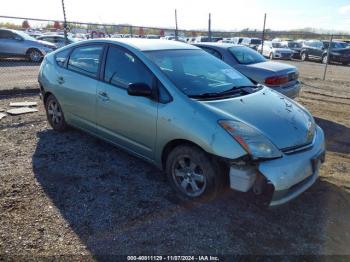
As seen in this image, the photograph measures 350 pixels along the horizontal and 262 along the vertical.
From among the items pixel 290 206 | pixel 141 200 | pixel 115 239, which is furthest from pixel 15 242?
pixel 290 206

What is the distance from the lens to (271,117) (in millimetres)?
3531

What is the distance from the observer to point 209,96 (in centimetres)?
373

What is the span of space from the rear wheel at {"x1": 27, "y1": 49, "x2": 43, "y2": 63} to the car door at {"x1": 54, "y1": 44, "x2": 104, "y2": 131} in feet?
42.4

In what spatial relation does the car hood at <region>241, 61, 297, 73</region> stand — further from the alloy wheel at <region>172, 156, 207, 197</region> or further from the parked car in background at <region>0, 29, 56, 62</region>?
the parked car in background at <region>0, 29, 56, 62</region>

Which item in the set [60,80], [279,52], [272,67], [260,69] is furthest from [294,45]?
[60,80]

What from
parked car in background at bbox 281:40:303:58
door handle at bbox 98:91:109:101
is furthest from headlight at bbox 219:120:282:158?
parked car in background at bbox 281:40:303:58

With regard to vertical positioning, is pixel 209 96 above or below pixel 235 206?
above

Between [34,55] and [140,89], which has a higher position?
[140,89]

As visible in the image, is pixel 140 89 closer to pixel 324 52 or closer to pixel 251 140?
pixel 251 140

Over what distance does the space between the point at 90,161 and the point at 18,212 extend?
4.44 feet

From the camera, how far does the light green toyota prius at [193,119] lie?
3.17 meters

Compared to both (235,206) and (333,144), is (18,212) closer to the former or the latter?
(235,206)

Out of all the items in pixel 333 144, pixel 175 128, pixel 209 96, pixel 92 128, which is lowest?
pixel 333 144

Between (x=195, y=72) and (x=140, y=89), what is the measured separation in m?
0.87
